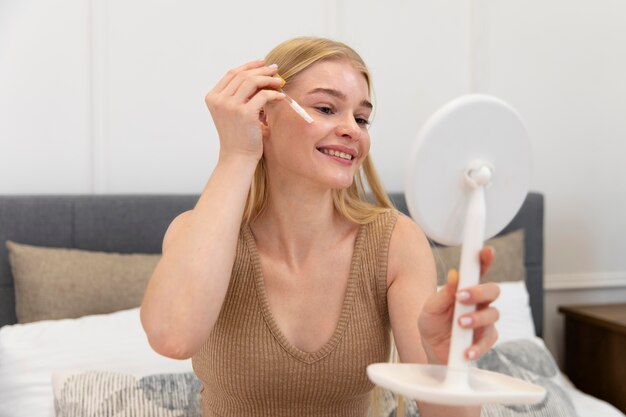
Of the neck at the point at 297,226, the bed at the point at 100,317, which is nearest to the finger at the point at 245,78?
the neck at the point at 297,226

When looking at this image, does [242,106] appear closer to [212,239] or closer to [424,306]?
[212,239]

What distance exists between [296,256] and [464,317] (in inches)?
25.3

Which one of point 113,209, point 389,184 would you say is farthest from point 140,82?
point 389,184

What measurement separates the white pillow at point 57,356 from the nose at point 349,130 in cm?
82

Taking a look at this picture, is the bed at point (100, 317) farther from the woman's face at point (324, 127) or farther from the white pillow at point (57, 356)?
the woman's face at point (324, 127)

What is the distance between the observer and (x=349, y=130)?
1.32 meters

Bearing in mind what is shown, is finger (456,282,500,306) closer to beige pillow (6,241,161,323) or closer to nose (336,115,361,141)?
nose (336,115,361,141)

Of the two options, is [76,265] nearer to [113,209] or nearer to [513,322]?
[113,209]

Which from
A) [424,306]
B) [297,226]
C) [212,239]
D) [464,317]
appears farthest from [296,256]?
[464,317]

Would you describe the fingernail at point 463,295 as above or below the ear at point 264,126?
below

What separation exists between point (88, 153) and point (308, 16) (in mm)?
847

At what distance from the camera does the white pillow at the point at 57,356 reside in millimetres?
1754

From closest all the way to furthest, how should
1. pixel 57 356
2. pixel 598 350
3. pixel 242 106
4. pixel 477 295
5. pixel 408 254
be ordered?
1. pixel 477 295
2. pixel 242 106
3. pixel 408 254
4. pixel 57 356
5. pixel 598 350

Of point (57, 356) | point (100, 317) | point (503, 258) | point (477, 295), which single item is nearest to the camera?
point (477, 295)
